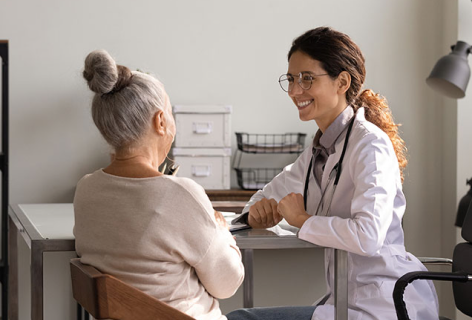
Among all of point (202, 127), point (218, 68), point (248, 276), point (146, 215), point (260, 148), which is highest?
point (218, 68)

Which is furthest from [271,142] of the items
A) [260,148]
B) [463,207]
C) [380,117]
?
[380,117]

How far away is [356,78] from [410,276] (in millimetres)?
600

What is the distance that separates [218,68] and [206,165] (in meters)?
0.54

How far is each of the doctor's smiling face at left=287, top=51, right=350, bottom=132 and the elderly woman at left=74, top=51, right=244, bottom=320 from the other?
21.2 inches

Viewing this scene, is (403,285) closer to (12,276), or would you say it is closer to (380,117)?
(380,117)

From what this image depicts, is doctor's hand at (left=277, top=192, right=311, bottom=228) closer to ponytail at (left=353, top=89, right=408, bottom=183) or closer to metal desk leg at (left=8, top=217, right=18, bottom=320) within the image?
ponytail at (left=353, top=89, right=408, bottom=183)

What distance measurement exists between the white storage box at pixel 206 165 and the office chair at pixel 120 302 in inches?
75.0

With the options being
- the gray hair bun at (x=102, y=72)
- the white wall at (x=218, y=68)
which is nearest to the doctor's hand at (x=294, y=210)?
the gray hair bun at (x=102, y=72)

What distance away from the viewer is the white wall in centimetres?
340

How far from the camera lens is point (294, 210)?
6.11 feet

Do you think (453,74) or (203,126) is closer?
(453,74)

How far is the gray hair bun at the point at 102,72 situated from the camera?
1504mm

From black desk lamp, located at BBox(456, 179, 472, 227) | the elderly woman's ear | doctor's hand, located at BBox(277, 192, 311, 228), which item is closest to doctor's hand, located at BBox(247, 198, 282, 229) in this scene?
doctor's hand, located at BBox(277, 192, 311, 228)

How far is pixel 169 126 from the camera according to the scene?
5.27 ft
